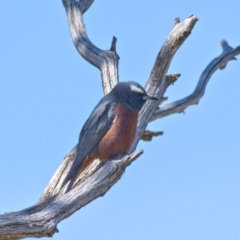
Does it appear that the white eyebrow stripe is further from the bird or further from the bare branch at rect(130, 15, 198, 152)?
the bare branch at rect(130, 15, 198, 152)

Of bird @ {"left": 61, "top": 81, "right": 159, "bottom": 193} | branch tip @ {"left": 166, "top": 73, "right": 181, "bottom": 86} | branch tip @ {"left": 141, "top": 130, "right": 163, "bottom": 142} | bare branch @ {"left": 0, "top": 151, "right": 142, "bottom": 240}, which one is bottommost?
bare branch @ {"left": 0, "top": 151, "right": 142, "bottom": 240}

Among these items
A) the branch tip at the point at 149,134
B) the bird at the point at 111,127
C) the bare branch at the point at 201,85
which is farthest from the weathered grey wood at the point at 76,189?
the bare branch at the point at 201,85

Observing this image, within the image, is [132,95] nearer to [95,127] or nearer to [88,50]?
[95,127]

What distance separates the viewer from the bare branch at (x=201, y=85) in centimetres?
1007

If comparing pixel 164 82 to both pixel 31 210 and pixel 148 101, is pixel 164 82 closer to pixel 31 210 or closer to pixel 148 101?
pixel 148 101

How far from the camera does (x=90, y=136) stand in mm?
8289

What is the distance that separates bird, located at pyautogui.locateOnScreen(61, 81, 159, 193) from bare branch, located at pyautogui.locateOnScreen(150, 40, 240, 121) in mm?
1346

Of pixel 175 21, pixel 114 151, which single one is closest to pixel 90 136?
pixel 114 151

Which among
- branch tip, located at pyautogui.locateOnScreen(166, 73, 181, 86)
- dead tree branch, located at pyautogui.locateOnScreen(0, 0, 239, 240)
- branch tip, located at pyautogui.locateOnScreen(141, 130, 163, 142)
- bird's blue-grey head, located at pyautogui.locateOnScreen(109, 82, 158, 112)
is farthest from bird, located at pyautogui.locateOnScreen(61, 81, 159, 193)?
branch tip, located at pyautogui.locateOnScreen(141, 130, 163, 142)

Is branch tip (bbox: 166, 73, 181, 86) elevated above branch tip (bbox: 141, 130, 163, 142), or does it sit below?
above

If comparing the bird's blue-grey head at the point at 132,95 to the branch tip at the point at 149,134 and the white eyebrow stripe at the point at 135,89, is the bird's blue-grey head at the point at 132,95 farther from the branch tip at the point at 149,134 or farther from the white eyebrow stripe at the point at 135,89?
the branch tip at the point at 149,134

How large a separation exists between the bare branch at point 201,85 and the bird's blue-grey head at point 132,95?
130 cm

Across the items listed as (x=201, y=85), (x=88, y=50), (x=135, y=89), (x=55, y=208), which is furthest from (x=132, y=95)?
(x=55, y=208)

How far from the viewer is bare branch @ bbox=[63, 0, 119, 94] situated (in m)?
9.32
